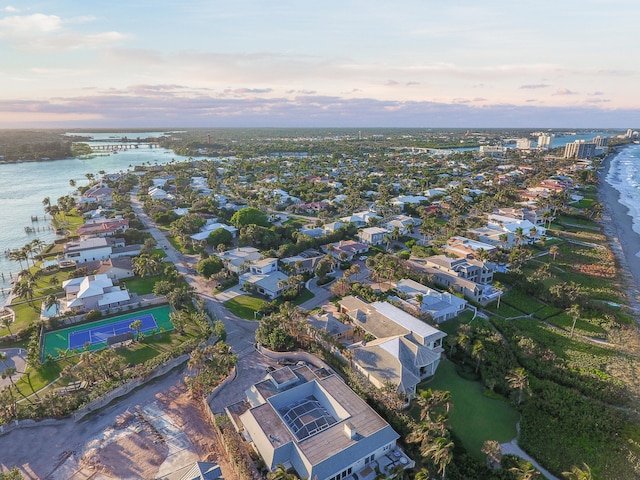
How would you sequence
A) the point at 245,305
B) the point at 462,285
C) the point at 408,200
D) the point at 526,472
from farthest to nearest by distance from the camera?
the point at 408,200
the point at 462,285
the point at 245,305
the point at 526,472

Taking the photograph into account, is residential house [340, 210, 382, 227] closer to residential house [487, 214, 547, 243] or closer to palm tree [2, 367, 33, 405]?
residential house [487, 214, 547, 243]

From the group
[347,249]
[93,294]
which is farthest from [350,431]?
[347,249]

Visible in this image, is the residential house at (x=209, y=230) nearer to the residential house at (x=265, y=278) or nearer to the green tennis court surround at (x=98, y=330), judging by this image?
the residential house at (x=265, y=278)

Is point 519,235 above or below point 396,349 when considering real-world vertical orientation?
above

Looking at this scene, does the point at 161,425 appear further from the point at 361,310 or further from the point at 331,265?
the point at 331,265

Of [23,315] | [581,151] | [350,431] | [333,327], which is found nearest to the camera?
[350,431]

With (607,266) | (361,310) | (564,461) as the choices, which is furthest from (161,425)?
(607,266)

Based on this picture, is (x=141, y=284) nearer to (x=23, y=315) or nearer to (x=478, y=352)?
(x=23, y=315)

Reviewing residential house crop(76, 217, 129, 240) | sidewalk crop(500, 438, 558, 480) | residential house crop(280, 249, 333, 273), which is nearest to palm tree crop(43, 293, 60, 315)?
residential house crop(76, 217, 129, 240)
